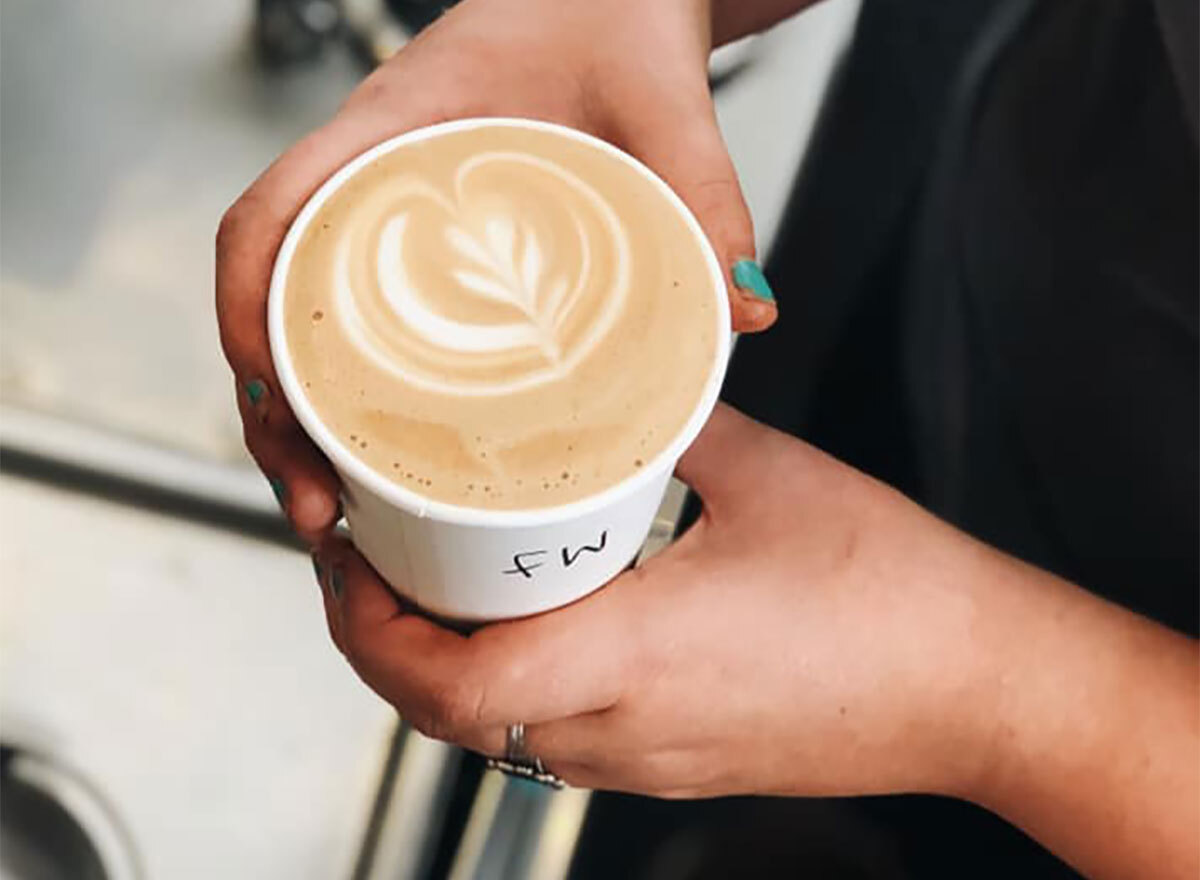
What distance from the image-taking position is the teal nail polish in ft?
1.58

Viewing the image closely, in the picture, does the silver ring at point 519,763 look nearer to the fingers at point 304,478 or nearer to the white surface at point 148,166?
the fingers at point 304,478

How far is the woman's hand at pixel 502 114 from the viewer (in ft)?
1.58

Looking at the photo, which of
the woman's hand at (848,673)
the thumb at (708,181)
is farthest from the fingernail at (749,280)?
the woman's hand at (848,673)

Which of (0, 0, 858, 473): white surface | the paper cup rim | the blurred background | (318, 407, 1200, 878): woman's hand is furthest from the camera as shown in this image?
(0, 0, 858, 473): white surface

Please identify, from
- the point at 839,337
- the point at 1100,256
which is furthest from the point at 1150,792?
the point at 839,337

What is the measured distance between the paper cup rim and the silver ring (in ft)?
A: 0.44

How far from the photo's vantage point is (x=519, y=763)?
59 cm

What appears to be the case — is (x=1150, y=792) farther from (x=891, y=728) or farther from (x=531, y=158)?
(x=531, y=158)

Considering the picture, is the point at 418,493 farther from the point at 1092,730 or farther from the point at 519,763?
the point at 1092,730

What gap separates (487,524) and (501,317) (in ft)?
0.23

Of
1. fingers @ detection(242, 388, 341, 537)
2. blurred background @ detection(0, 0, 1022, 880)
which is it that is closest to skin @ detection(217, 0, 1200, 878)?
fingers @ detection(242, 388, 341, 537)

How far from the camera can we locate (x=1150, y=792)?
0.60m

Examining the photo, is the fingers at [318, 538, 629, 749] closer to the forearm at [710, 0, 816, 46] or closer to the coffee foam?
the coffee foam

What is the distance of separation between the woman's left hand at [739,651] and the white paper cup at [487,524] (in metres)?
0.02
